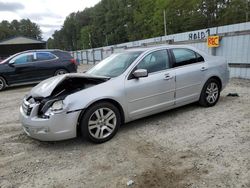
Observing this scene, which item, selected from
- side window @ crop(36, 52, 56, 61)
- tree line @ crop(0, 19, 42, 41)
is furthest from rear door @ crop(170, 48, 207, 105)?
tree line @ crop(0, 19, 42, 41)

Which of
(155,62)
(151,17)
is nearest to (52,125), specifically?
(155,62)

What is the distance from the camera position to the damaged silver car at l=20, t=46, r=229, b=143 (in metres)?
3.54

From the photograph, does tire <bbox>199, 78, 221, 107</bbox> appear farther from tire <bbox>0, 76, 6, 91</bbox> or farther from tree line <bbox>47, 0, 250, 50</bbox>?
tree line <bbox>47, 0, 250, 50</bbox>

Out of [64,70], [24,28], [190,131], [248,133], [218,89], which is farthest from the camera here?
[24,28]

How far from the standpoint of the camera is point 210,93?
5250mm

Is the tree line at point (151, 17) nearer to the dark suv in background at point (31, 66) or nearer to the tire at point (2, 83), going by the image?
the dark suv in background at point (31, 66)

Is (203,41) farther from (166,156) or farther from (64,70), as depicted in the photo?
(166,156)

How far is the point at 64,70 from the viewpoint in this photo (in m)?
10.6

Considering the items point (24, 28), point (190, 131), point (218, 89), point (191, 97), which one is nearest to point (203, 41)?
point (218, 89)

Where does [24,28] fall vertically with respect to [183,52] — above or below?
above

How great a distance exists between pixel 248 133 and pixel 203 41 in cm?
662

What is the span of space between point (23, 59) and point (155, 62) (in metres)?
7.17

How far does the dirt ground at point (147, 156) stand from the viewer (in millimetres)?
2805

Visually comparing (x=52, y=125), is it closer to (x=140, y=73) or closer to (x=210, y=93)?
(x=140, y=73)
